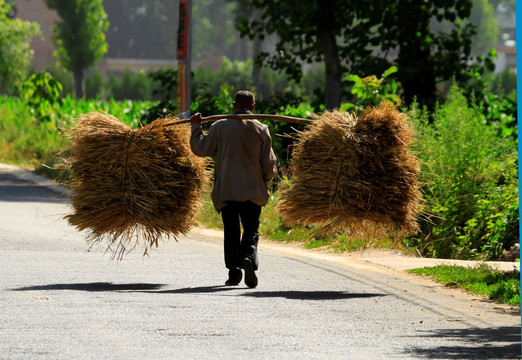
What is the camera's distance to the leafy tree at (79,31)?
52.3 meters

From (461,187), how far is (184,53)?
23.1ft

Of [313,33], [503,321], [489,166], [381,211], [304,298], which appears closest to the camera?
[503,321]

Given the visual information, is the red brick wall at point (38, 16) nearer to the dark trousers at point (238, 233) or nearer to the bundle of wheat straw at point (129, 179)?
the bundle of wheat straw at point (129, 179)

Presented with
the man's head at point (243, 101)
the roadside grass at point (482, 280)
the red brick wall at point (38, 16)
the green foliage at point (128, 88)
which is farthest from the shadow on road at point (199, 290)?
the red brick wall at point (38, 16)

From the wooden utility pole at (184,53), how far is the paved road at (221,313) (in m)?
7.10

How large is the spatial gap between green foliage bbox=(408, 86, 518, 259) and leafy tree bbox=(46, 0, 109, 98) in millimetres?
38797

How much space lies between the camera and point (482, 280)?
10.9 meters

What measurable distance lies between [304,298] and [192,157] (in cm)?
200

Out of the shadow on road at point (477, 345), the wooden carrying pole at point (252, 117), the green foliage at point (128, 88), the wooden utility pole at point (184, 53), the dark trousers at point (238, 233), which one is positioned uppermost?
the green foliage at point (128, 88)

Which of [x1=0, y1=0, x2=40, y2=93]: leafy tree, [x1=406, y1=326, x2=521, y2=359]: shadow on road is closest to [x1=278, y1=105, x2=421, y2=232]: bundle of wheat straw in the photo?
[x1=406, y1=326, x2=521, y2=359]: shadow on road

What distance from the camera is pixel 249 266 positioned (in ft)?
33.3

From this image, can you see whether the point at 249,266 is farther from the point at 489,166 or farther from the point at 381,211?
the point at 489,166

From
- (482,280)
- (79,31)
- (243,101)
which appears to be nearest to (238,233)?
(243,101)

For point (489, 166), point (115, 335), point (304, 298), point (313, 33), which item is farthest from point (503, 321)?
point (313, 33)
